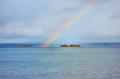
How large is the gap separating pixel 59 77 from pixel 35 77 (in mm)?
3337

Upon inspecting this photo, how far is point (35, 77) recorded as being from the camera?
86.9 feet

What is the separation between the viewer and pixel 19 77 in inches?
1041

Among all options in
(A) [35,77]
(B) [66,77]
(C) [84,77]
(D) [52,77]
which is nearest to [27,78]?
(A) [35,77]

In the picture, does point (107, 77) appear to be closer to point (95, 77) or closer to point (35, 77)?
point (95, 77)

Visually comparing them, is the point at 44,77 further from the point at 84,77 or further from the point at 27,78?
the point at 84,77

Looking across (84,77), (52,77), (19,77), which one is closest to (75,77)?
(84,77)

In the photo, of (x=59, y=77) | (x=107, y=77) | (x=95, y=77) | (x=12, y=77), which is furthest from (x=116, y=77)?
(x=12, y=77)

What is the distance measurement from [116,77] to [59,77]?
7.65 m

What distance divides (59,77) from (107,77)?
647 cm

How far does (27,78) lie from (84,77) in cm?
767

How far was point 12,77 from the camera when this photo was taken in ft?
87.3

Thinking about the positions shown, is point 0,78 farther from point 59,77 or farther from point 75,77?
point 75,77

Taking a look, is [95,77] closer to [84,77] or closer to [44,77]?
[84,77]

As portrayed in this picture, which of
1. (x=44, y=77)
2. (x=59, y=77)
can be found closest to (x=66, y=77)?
(x=59, y=77)
